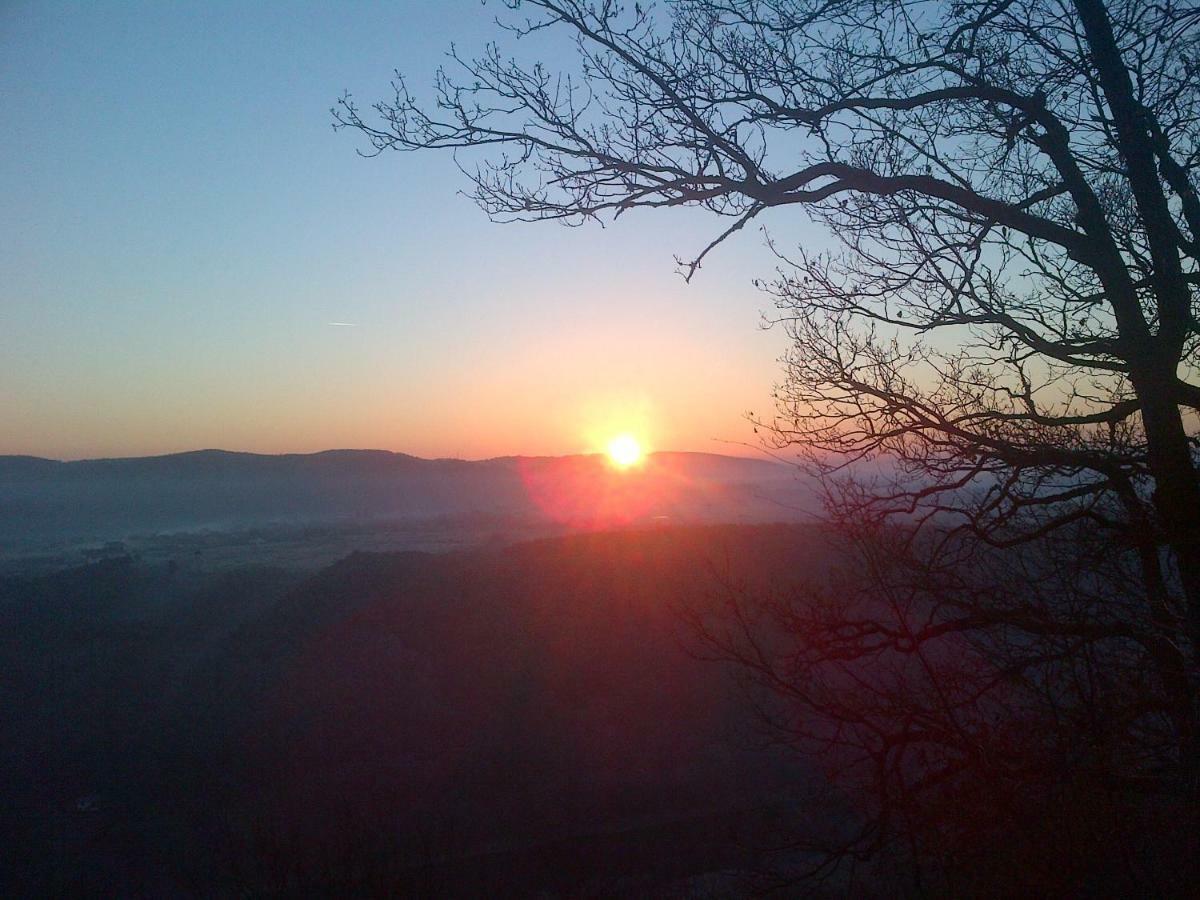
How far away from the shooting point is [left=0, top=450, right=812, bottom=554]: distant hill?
130 feet

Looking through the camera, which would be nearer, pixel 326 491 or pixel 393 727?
pixel 393 727

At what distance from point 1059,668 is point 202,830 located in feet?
45.5

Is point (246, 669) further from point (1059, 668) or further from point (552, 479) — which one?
point (552, 479)

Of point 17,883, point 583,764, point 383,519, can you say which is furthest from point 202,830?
point 383,519

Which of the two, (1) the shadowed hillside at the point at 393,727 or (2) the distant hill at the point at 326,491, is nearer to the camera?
(1) the shadowed hillside at the point at 393,727

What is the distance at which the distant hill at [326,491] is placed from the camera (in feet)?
130

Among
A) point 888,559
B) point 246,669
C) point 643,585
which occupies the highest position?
point 888,559

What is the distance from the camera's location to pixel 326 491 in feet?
157

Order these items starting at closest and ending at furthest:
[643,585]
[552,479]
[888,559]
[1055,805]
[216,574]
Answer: [1055,805]
[888,559]
[643,585]
[216,574]
[552,479]

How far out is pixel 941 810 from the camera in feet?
13.8

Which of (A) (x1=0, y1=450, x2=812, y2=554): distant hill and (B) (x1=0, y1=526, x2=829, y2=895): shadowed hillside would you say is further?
(A) (x1=0, y1=450, x2=812, y2=554): distant hill

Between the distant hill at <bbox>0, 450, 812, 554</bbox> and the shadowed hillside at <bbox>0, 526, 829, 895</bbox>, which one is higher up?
the distant hill at <bbox>0, 450, 812, 554</bbox>

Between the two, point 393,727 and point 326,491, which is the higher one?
point 326,491

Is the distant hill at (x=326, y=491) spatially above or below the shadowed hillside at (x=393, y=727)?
above
